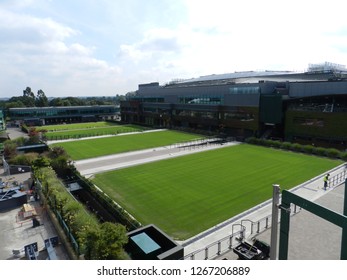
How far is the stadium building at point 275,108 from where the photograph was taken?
4372 centimetres

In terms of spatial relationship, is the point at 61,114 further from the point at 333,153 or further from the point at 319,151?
the point at 333,153

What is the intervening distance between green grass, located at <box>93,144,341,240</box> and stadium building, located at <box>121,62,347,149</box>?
9.50m

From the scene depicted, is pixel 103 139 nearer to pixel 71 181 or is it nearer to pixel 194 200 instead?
pixel 71 181

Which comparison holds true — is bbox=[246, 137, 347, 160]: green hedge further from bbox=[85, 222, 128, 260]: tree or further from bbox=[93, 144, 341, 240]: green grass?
bbox=[85, 222, 128, 260]: tree

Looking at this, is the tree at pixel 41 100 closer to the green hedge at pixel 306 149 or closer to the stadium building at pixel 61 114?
the stadium building at pixel 61 114

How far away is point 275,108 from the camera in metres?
50.0

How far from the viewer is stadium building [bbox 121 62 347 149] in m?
43.7

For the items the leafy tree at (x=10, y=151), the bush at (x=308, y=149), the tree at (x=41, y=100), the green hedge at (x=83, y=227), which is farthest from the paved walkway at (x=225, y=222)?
the tree at (x=41, y=100)

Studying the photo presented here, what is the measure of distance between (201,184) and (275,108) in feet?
103

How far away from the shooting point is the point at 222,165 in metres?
33.2

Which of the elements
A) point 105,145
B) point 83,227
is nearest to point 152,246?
point 83,227

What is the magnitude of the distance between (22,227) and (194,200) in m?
13.3
